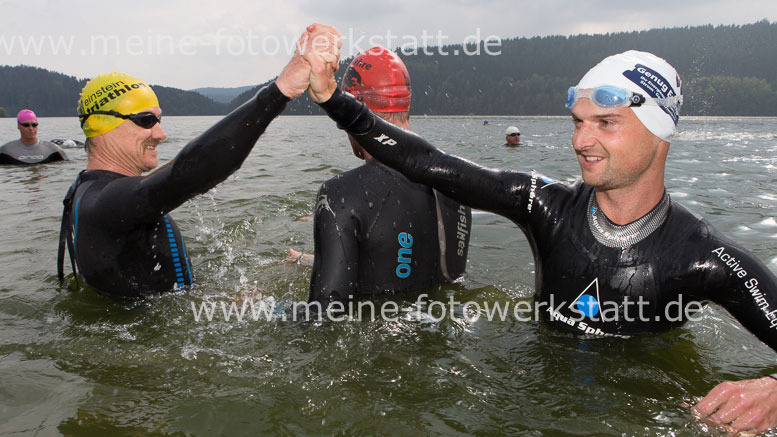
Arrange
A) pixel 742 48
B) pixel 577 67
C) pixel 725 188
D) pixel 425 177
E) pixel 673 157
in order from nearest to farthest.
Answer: pixel 425 177
pixel 725 188
pixel 673 157
pixel 742 48
pixel 577 67

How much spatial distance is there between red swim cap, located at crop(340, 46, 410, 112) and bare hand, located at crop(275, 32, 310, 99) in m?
0.99

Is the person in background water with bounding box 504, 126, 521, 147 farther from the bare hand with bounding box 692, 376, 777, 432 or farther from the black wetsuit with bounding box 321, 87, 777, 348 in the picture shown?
the bare hand with bounding box 692, 376, 777, 432

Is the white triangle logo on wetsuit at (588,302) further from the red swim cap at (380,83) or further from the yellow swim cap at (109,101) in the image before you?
the yellow swim cap at (109,101)

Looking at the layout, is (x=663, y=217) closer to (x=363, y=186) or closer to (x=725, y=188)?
(x=363, y=186)

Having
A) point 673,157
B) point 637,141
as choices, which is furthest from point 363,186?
point 673,157

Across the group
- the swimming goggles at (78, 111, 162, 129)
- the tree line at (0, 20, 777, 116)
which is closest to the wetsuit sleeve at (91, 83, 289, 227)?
the swimming goggles at (78, 111, 162, 129)

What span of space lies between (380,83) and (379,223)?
40.9 inches

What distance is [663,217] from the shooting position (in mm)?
3209

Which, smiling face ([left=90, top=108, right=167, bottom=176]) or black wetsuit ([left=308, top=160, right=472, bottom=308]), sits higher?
smiling face ([left=90, top=108, right=167, bottom=176])

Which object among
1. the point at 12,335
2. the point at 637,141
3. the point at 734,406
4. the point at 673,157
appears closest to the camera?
the point at 734,406

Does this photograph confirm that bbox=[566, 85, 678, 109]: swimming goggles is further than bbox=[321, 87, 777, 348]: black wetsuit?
Yes

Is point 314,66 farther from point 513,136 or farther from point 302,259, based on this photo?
point 513,136

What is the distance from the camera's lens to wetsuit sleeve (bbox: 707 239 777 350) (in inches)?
112

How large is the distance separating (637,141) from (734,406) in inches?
59.0
